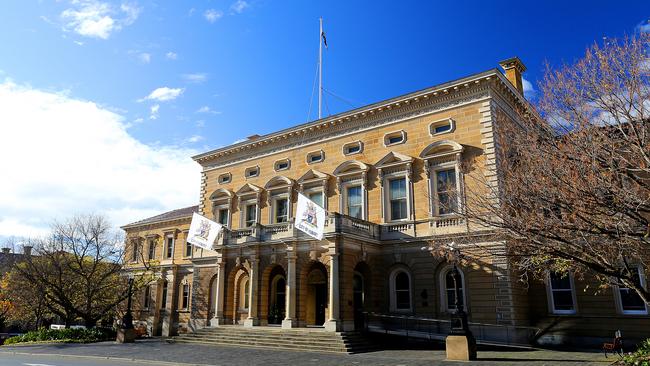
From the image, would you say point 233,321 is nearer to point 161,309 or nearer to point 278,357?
point 278,357

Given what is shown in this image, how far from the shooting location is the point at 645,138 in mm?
11266

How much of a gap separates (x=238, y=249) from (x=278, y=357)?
33.0 feet

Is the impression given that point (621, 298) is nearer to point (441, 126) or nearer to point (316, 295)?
point (441, 126)

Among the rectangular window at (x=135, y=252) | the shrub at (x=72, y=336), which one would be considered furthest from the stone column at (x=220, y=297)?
the rectangular window at (x=135, y=252)

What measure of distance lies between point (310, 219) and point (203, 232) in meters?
8.28

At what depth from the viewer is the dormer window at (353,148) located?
27.6 metres

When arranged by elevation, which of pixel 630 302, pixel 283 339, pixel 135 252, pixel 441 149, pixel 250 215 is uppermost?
pixel 441 149

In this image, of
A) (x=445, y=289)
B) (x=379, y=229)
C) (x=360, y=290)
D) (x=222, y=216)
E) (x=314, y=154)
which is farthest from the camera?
(x=222, y=216)

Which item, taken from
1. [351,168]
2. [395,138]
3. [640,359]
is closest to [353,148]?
[351,168]

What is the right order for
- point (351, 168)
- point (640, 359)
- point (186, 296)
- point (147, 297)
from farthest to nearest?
point (147, 297)
point (186, 296)
point (351, 168)
point (640, 359)

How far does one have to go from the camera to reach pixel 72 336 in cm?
2853

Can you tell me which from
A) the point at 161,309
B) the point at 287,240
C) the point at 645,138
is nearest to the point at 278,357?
the point at 287,240

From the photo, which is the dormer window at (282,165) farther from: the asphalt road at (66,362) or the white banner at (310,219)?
the asphalt road at (66,362)

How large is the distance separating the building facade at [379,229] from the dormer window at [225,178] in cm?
182
